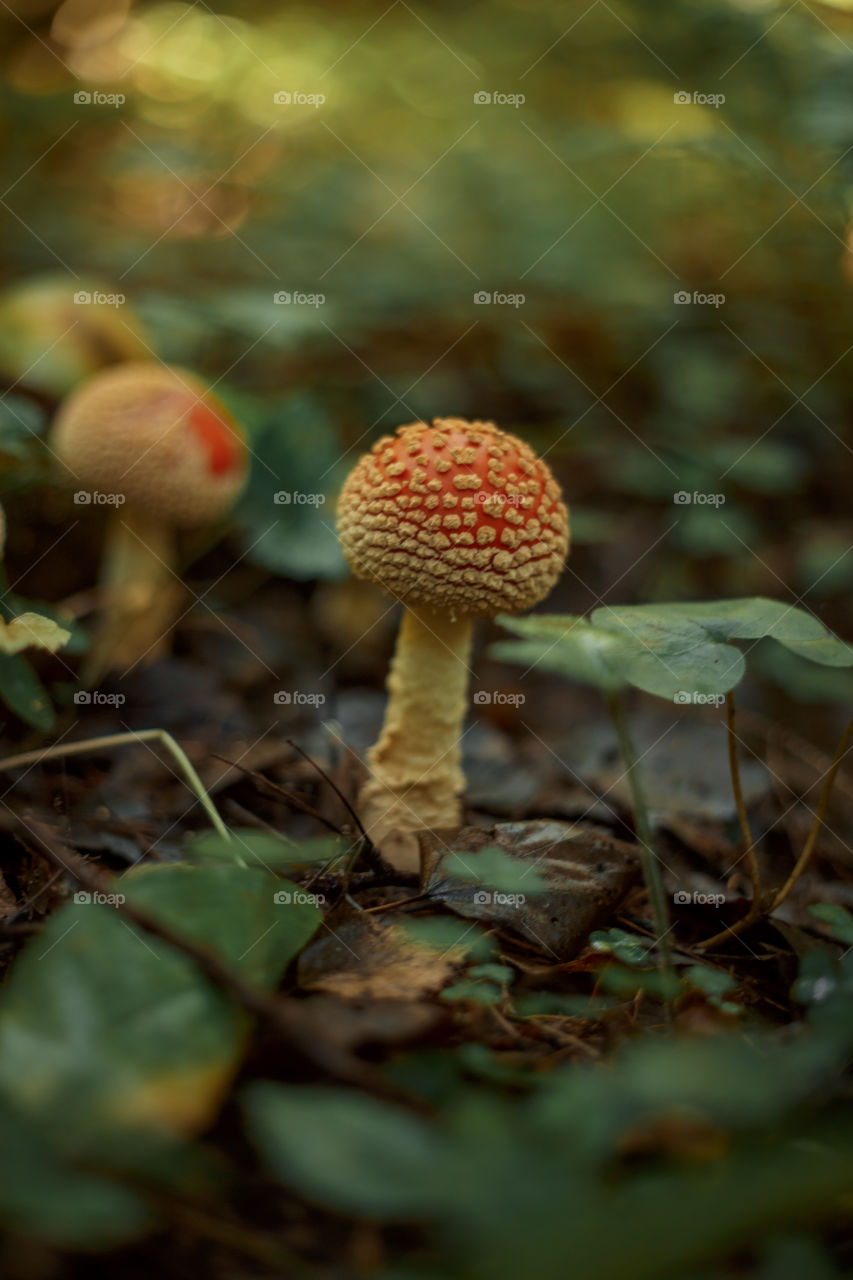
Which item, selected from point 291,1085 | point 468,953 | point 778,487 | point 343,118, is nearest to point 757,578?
point 778,487

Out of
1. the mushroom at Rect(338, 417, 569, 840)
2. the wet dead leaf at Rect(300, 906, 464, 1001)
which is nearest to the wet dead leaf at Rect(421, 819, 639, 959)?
the wet dead leaf at Rect(300, 906, 464, 1001)

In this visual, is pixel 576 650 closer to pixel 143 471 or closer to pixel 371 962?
pixel 371 962

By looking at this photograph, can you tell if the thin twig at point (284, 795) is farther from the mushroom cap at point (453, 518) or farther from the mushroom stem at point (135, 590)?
the mushroom stem at point (135, 590)

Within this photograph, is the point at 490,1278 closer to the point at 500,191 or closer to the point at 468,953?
the point at 468,953

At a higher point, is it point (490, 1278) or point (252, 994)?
point (490, 1278)

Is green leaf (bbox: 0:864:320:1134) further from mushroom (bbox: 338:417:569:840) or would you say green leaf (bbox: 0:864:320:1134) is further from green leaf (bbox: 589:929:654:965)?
mushroom (bbox: 338:417:569:840)

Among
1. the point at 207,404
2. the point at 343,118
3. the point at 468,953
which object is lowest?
the point at 468,953
